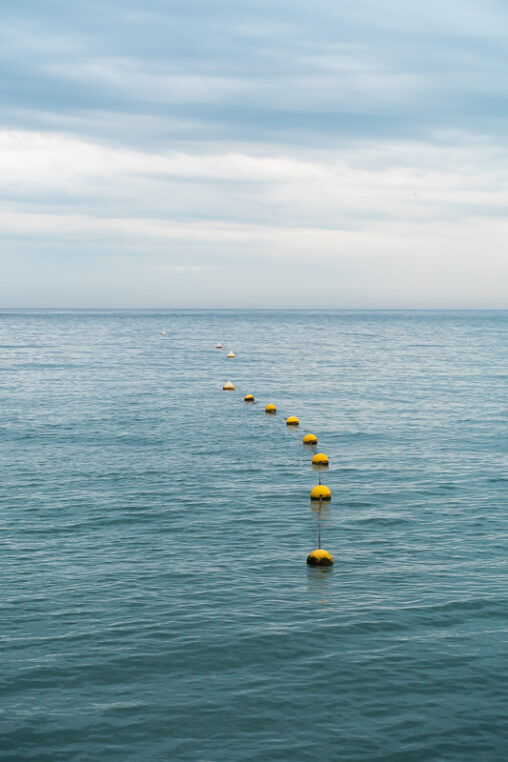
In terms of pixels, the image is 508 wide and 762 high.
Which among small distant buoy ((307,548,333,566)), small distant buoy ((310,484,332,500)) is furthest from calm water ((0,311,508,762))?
small distant buoy ((310,484,332,500))

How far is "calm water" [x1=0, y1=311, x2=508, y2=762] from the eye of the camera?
43.9ft

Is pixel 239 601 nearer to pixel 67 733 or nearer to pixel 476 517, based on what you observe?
pixel 67 733

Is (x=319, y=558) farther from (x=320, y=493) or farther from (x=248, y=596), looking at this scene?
(x=320, y=493)

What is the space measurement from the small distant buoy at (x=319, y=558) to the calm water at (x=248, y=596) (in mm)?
331

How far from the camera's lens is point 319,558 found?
20953mm

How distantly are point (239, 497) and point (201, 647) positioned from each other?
40.6 ft

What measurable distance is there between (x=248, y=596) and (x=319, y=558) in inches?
112

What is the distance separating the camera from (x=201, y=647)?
1625cm

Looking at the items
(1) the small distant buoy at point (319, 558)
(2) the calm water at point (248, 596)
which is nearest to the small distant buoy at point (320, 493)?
(2) the calm water at point (248, 596)

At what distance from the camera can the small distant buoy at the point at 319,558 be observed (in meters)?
21.0

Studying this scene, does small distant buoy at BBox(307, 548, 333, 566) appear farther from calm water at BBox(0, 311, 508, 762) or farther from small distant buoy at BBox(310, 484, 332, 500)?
small distant buoy at BBox(310, 484, 332, 500)

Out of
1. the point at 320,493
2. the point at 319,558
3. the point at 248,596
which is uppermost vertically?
the point at 320,493

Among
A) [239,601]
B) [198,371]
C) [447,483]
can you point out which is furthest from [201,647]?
[198,371]

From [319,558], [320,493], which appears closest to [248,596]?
[319,558]
